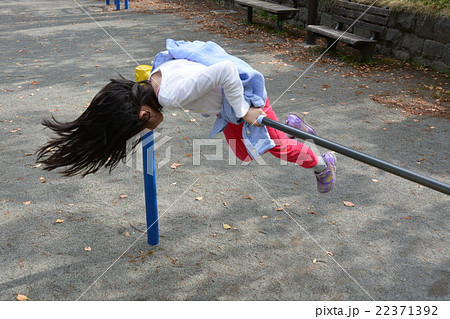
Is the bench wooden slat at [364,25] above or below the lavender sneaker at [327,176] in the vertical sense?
above

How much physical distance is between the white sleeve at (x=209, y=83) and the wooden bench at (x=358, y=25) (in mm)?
4729

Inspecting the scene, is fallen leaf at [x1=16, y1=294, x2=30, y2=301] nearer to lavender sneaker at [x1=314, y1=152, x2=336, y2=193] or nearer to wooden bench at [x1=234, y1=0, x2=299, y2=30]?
lavender sneaker at [x1=314, y1=152, x2=336, y2=193]

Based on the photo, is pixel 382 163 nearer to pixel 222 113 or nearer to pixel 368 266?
pixel 222 113

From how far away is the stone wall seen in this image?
6359 millimetres

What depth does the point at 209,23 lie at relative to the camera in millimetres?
9977

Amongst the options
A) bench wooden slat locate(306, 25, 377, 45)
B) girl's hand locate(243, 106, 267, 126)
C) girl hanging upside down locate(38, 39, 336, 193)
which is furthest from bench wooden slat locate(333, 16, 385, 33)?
girl's hand locate(243, 106, 267, 126)

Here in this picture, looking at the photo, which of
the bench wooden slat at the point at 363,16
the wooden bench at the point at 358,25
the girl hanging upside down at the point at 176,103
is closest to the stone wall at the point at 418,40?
the wooden bench at the point at 358,25

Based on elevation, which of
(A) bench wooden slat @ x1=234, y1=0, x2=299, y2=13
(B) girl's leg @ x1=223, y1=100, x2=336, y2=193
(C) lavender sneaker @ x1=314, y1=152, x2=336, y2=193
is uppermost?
(A) bench wooden slat @ x1=234, y1=0, x2=299, y2=13

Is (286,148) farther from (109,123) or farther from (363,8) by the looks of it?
(363,8)

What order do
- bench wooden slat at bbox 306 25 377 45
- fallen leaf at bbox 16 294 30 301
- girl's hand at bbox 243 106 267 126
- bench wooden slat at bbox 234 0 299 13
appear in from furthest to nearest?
bench wooden slat at bbox 234 0 299 13 < bench wooden slat at bbox 306 25 377 45 < fallen leaf at bbox 16 294 30 301 < girl's hand at bbox 243 106 267 126

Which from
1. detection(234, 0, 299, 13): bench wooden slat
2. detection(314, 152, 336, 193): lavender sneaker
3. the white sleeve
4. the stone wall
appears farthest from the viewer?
detection(234, 0, 299, 13): bench wooden slat

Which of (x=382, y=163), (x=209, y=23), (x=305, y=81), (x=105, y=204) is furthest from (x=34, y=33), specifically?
(x=382, y=163)

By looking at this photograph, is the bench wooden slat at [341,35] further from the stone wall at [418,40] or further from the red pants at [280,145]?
the red pants at [280,145]

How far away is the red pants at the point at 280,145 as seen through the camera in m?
2.69
